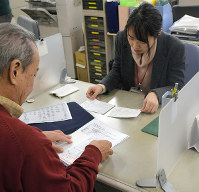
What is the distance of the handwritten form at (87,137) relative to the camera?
3.88ft

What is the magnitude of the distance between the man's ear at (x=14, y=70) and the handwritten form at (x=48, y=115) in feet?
2.32

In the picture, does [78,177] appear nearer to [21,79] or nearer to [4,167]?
[4,167]

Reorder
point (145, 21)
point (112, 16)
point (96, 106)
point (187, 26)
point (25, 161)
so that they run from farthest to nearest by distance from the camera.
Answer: point (112, 16) → point (187, 26) → point (96, 106) → point (145, 21) → point (25, 161)

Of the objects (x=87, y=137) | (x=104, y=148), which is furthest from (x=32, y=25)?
(x=104, y=148)

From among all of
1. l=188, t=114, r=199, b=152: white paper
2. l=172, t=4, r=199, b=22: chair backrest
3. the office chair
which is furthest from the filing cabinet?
l=188, t=114, r=199, b=152: white paper

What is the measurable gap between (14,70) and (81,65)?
2.92m

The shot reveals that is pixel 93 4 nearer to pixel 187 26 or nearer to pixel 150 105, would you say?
pixel 187 26

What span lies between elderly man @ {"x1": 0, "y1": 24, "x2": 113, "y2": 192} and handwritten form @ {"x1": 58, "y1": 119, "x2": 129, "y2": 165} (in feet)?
0.95

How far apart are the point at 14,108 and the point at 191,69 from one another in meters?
1.41

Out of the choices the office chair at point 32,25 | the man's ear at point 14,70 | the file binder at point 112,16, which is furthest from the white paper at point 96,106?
the file binder at point 112,16

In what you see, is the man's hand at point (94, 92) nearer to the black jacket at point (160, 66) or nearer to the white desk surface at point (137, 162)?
the black jacket at point (160, 66)

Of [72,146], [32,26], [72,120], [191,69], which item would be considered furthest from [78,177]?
[32,26]

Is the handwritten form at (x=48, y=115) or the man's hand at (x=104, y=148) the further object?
the handwritten form at (x=48, y=115)

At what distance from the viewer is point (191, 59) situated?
1812mm
